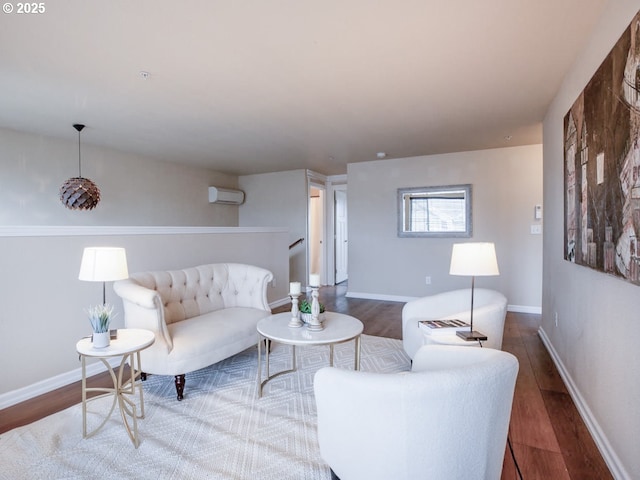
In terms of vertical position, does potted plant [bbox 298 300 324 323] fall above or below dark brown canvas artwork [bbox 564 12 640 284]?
below

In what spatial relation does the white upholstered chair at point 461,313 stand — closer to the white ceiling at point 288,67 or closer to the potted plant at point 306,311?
the potted plant at point 306,311

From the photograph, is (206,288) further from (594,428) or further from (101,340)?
(594,428)

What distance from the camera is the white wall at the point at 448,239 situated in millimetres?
4699

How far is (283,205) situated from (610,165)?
5.37 m

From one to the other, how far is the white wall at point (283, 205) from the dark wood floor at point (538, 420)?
388 centimetres

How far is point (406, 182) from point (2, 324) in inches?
195

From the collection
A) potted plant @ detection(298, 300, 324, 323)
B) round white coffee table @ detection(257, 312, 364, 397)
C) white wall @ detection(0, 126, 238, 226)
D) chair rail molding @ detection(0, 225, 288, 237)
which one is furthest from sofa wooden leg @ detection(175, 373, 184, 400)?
white wall @ detection(0, 126, 238, 226)

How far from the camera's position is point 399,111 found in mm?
3293

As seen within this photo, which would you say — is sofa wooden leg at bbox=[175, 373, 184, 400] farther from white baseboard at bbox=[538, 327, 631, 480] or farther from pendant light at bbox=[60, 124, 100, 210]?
pendant light at bbox=[60, 124, 100, 210]

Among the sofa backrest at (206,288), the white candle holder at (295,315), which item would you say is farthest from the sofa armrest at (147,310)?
the white candle holder at (295,315)

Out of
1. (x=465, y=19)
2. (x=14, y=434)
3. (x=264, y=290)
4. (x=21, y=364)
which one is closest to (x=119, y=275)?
(x=14, y=434)

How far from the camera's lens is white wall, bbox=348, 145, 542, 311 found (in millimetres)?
4699

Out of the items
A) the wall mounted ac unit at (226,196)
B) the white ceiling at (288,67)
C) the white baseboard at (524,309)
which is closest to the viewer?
the white ceiling at (288,67)

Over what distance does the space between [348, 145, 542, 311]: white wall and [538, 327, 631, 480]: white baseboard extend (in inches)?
84.6
